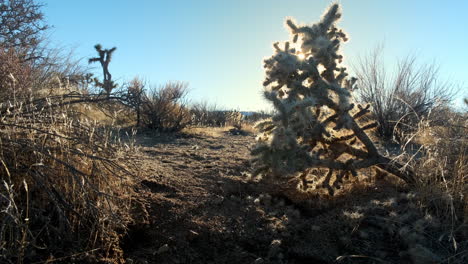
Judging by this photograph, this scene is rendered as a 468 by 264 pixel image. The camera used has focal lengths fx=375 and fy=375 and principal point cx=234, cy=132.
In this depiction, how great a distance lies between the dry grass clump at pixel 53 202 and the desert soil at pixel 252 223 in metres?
0.21

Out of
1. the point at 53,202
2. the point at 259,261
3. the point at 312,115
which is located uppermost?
the point at 312,115

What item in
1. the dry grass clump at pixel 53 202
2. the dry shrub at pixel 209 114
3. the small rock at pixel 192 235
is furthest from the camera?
the dry shrub at pixel 209 114

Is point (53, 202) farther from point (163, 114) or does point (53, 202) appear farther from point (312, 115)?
point (163, 114)

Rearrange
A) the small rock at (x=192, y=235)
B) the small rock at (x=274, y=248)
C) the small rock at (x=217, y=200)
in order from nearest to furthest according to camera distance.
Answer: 1. the small rock at (x=274, y=248)
2. the small rock at (x=192, y=235)
3. the small rock at (x=217, y=200)

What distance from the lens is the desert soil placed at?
2.33m

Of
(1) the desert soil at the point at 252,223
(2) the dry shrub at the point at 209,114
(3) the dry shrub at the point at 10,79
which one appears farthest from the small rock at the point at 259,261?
(2) the dry shrub at the point at 209,114

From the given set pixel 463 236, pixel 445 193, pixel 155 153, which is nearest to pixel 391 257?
pixel 463 236

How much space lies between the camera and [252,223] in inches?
106

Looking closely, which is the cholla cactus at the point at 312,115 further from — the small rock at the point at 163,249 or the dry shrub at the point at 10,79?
the dry shrub at the point at 10,79

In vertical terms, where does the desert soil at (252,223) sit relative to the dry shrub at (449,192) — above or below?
below

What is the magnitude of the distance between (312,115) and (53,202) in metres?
2.10

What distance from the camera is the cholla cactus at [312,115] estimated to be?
3027 mm

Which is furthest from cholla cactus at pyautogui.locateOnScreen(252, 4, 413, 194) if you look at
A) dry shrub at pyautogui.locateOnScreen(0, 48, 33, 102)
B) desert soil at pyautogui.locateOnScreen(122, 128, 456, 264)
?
dry shrub at pyautogui.locateOnScreen(0, 48, 33, 102)

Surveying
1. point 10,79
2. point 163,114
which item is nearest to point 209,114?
point 163,114
